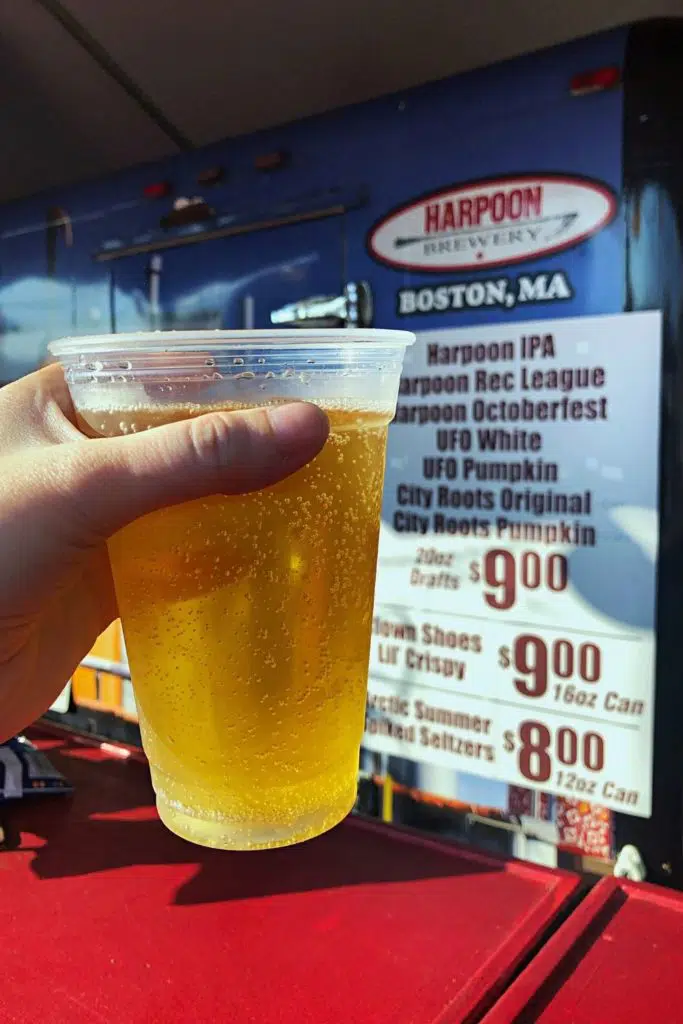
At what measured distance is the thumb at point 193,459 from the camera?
0.57 meters

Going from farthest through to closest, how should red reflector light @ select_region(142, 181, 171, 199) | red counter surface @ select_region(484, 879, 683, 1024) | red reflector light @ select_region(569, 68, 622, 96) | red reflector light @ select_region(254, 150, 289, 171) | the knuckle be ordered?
red reflector light @ select_region(142, 181, 171, 199)
red reflector light @ select_region(254, 150, 289, 171)
red reflector light @ select_region(569, 68, 622, 96)
red counter surface @ select_region(484, 879, 683, 1024)
the knuckle

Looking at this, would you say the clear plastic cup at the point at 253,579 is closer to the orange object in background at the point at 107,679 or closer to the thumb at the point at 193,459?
the thumb at the point at 193,459

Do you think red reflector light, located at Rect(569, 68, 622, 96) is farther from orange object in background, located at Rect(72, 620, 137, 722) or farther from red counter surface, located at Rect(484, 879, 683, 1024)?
orange object in background, located at Rect(72, 620, 137, 722)

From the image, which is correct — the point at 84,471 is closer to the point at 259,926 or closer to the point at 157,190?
the point at 259,926

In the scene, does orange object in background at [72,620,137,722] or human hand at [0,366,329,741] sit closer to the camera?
human hand at [0,366,329,741]

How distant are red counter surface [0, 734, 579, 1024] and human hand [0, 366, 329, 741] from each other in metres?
0.30

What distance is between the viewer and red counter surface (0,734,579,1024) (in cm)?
80

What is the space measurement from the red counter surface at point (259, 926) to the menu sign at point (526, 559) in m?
0.68

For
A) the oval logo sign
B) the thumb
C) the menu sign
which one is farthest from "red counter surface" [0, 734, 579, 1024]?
the oval logo sign

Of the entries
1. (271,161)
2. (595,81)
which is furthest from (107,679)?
(595,81)

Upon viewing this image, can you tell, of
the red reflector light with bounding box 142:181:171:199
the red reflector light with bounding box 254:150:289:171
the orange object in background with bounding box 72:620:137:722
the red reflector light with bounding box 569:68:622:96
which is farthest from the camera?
the orange object in background with bounding box 72:620:137:722

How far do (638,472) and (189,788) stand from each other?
117 centimetres

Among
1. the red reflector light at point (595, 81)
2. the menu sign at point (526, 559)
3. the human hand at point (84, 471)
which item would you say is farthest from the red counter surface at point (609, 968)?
the red reflector light at point (595, 81)

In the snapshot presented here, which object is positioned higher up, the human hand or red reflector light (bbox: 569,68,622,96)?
red reflector light (bbox: 569,68,622,96)
